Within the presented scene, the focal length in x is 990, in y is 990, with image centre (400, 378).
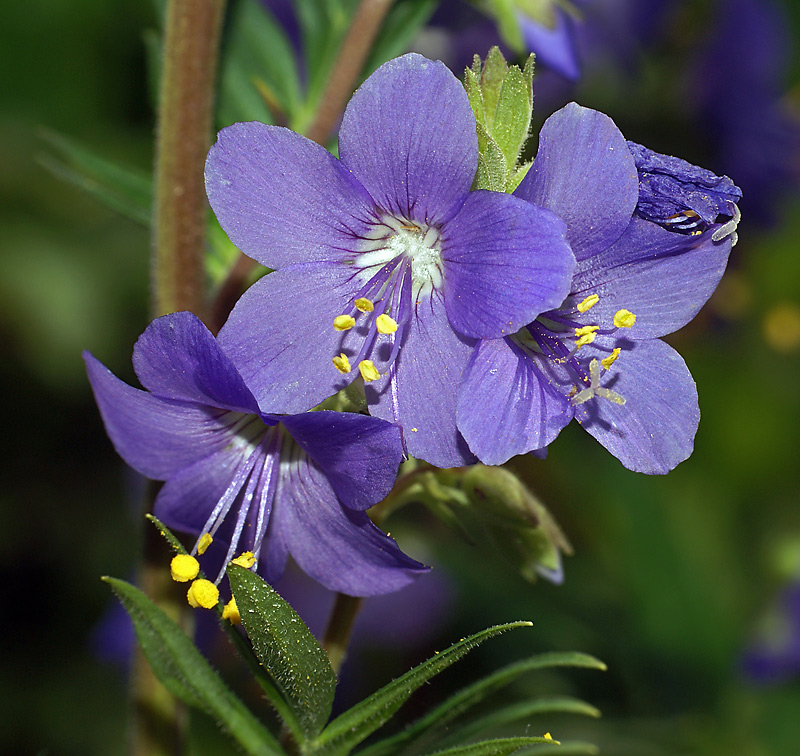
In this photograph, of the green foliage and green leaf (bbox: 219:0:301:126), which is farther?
green leaf (bbox: 219:0:301:126)

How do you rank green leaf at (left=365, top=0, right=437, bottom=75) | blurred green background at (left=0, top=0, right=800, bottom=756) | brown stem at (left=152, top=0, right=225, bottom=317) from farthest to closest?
blurred green background at (left=0, top=0, right=800, bottom=756)
green leaf at (left=365, top=0, right=437, bottom=75)
brown stem at (left=152, top=0, right=225, bottom=317)

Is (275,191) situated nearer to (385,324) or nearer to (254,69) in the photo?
(385,324)

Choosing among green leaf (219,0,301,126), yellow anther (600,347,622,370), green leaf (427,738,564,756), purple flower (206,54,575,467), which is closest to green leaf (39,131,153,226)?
green leaf (219,0,301,126)

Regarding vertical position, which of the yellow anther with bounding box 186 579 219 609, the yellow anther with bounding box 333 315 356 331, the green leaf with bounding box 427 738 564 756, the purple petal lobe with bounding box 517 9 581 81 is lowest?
the green leaf with bounding box 427 738 564 756

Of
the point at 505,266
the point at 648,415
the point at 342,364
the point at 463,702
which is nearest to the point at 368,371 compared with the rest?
the point at 342,364

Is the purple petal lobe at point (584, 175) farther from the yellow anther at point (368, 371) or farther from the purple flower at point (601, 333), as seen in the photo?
the yellow anther at point (368, 371)

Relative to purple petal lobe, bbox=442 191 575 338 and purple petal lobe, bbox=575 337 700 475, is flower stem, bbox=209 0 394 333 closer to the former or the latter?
purple petal lobe, bbox=442 191 575 338

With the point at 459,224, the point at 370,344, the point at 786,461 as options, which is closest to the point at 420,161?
the point at 459,224
